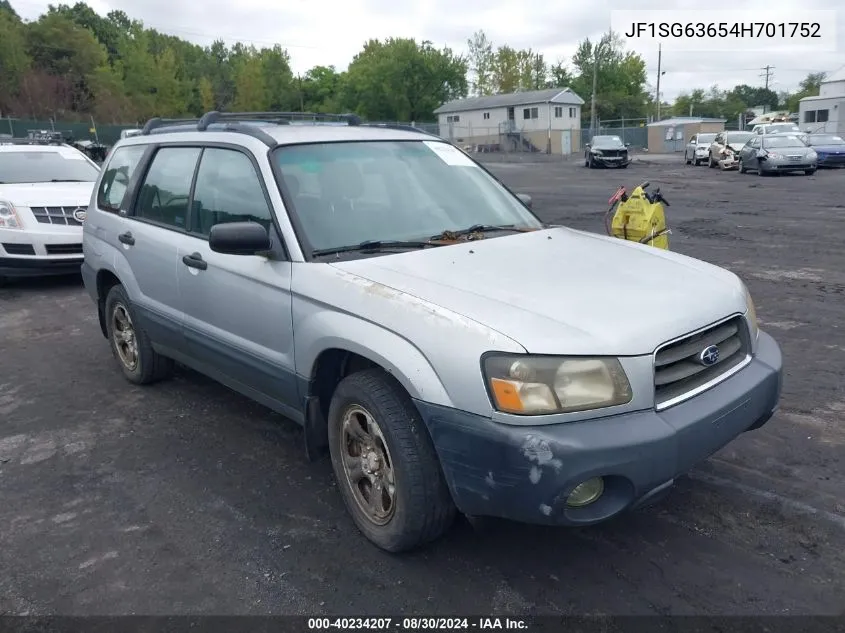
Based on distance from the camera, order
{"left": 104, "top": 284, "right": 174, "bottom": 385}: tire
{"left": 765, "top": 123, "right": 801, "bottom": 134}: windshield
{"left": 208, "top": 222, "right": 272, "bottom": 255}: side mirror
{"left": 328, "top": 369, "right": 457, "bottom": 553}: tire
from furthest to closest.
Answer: {"left": 765, "top": 123, "right": 801, "bottom": 134}: windshield
{"left": 104, "top": 284, "right": 174, "bottom": 385}: tire
{"left": 208, "top": 222, "right": 272, "bottom": 255}: side mirror
{"left": 328, "top": 369, "right": 457, "bottom": 553}: tire

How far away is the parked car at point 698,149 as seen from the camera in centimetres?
3042

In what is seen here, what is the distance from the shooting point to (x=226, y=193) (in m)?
4.05

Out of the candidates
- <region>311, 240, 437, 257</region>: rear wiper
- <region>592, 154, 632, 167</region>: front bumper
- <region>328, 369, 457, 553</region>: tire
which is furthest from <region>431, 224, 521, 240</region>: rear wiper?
<region>592, 154, 632, 167</region>: front bumper

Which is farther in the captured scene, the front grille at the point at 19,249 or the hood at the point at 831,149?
the hood at the point at 831,149

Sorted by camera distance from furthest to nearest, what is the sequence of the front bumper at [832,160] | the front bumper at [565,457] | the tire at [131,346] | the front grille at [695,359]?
the front bumper at [832,160] → the tire at [131,346] → the front grille at [695,359] → the front bumper at [565,457]

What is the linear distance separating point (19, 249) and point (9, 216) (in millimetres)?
414

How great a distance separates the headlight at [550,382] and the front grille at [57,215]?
7861 mm

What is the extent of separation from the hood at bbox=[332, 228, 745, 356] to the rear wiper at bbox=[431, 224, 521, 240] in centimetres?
16

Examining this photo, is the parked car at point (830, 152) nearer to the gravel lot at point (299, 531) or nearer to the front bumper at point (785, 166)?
the front bumper at point (785, 166)

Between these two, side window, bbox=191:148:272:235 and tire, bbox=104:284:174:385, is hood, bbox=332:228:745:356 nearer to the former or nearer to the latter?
side window, bbox=191:148:272:235

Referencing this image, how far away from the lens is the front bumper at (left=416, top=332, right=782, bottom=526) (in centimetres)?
250

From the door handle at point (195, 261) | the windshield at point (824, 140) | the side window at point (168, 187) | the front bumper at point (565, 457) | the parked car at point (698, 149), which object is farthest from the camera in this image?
the parked car at point (698, 149)

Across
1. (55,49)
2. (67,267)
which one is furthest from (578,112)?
(67,267)

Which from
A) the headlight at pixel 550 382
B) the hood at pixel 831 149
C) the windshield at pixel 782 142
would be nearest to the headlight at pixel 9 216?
the headlight at pixel 550 382
